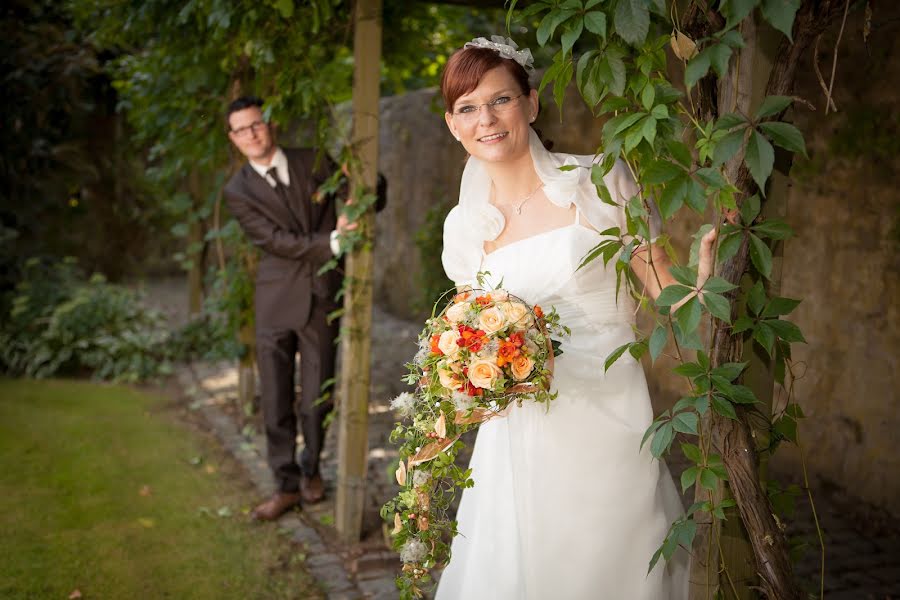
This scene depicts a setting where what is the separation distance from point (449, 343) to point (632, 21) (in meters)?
0.94

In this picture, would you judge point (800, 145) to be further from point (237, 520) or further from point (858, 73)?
point (237, 520)

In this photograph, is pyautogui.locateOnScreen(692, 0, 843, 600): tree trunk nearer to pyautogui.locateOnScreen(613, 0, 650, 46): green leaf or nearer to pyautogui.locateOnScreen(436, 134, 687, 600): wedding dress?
pyautogui.locateOnScreen(613, 0, 650, 46): green leaf

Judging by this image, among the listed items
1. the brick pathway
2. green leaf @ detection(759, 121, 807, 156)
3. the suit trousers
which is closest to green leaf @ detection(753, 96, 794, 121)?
green leaf @ detection(759, 121, 807, 156)

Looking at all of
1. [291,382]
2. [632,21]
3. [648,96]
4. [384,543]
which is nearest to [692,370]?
[648,96]

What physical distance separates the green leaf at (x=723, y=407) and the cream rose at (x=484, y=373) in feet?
1.82

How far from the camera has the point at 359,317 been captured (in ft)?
13.5

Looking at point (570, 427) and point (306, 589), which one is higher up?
point (570, 427)

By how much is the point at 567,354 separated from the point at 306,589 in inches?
75.0

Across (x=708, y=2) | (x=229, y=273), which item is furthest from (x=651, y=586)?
(x=229, y=273)

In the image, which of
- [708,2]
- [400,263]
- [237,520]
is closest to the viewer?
[708,2]

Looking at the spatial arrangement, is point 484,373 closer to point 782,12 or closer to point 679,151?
point 679,151

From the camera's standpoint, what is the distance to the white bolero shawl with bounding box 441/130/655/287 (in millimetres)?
2541

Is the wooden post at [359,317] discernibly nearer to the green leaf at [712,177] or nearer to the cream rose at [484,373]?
the cream rose at [484,373]

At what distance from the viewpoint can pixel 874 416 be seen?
425 cm
